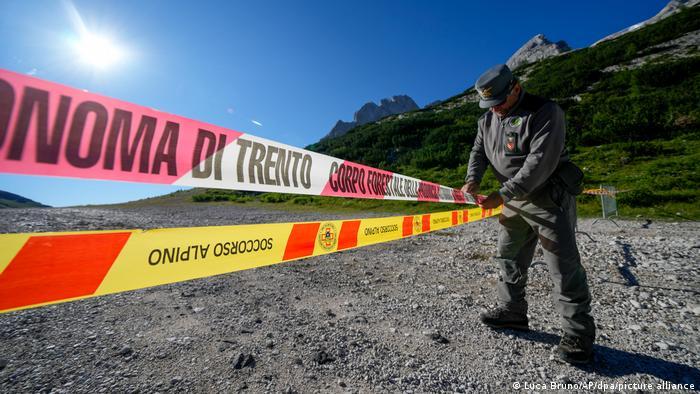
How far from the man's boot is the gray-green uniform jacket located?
1204 millimetres

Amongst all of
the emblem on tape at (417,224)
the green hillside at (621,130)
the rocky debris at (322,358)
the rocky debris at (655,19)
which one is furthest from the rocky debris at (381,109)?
the rocky debris at (322,358)

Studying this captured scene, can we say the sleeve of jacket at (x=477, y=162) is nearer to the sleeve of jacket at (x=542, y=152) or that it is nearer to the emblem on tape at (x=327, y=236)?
the sleeve of jacket at (x=542, y=152)

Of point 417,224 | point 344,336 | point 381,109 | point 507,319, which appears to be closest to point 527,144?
point 507,319

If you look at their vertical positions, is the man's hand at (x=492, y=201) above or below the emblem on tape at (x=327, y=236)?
above

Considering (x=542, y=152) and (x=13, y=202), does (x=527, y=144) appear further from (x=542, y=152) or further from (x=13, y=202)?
(x=13, y=202)

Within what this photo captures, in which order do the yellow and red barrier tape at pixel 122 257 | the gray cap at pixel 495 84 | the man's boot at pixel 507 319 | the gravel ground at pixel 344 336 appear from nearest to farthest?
the yellow and red barrier tape at pixel 122 257
the gravel ground at pixel 344 336
the gray cap at pixel 495 84
the man's boot at pixel 507 319

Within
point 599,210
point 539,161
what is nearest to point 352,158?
point 599,210

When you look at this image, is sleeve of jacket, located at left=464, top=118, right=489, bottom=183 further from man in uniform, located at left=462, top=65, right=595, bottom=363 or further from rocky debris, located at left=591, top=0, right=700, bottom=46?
rocky debris, located at left=591, top=0, right=700, bottom=46

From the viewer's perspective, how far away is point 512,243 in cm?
309

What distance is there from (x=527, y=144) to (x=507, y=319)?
175 cm

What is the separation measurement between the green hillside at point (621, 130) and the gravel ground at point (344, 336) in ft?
29.8

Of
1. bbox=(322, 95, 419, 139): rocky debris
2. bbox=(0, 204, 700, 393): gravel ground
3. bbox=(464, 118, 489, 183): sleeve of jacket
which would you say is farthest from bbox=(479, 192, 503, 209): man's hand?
Result: bbox=(322, 95, 419, 139): rocky debris

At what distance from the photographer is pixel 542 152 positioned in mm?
2512

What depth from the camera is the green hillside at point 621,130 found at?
11.6 metres
